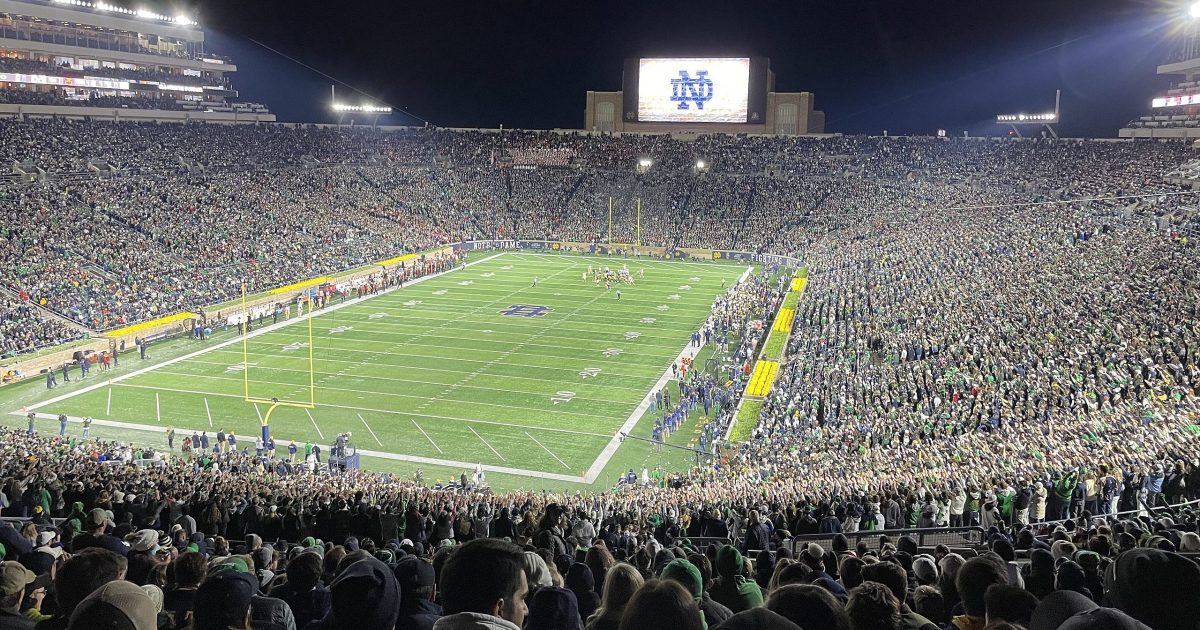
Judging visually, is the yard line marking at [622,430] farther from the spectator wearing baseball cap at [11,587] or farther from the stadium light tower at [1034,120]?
the stadium light tower at [1034,120]

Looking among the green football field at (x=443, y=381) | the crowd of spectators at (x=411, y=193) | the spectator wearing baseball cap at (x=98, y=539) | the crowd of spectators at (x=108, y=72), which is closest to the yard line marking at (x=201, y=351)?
the green football field at (x=443, y=381)

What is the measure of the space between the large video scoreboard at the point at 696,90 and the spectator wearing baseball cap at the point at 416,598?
76770 mm

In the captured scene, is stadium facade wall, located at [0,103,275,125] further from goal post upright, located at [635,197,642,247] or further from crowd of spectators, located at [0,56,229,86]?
goal post upright, located at [635,197,642,247]

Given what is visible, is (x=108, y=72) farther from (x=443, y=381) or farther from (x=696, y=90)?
(x=443, y=381)

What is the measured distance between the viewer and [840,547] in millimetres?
8211

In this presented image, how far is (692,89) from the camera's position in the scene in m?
79.7

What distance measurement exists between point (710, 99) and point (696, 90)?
4.96 feet

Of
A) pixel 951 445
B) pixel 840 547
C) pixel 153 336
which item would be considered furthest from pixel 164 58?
pixel 840 547

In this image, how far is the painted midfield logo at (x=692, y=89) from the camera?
7906 cm

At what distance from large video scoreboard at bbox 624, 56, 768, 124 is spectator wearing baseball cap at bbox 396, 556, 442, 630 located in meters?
76.8

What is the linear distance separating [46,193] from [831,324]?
39.4 metres

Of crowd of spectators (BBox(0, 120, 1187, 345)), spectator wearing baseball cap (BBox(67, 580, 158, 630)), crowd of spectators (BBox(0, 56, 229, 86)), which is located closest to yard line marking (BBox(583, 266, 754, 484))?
crowd of spectators (BBox(0, 120, 1187, 345))

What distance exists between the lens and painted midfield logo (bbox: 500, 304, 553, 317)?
4297cm

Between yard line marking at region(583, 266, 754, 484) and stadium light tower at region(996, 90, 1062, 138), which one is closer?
yard line marking at region(583, 266, 754, 484)
